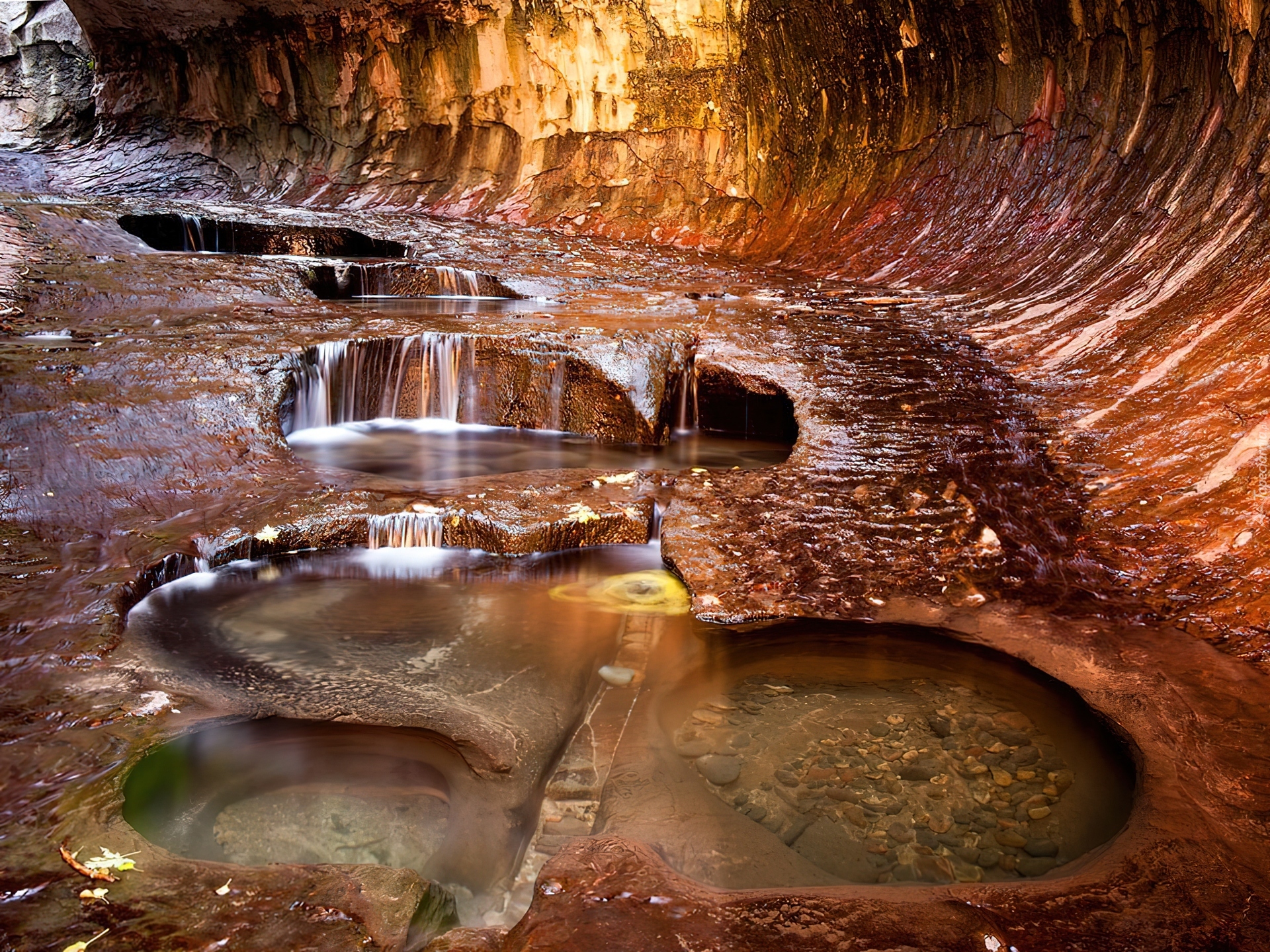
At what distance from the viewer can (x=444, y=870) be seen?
2178 mm

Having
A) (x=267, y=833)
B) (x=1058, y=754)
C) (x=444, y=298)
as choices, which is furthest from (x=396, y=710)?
(x=444, y=298)

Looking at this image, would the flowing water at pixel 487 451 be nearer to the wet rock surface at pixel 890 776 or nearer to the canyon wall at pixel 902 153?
the canyon wall at pixel 902 153

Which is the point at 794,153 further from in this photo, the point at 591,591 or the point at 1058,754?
the point at 1058,754

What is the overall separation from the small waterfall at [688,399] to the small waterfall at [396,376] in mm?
1329

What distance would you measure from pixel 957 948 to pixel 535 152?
39.1ft

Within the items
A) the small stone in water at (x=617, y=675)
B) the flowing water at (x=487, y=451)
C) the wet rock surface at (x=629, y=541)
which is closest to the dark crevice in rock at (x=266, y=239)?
the wet rock surface at (x=629, y=541)

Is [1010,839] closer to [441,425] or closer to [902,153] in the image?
[441,425]

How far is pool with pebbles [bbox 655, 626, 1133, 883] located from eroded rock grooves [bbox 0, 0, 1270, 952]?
0.6 inches

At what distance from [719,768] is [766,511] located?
5.28 feet

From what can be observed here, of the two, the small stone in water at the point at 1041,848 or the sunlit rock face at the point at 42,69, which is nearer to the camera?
the small stone in water at the point at 1041,848

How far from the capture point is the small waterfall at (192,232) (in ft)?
31.8

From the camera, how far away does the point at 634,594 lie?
11.9ft

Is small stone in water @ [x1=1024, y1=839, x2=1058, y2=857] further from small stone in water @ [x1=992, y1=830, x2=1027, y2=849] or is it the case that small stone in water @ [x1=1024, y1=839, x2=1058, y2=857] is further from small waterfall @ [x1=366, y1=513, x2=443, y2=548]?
small waterfall @ [x1=366, y1=513, x2=443, y2=548]

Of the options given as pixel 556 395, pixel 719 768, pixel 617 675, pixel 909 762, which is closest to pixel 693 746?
pixel 719 768
